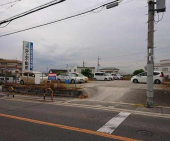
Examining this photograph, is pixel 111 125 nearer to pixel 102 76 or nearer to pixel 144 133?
pixel 144 133

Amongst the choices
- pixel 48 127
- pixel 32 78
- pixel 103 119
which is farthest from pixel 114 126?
pixel 32 78

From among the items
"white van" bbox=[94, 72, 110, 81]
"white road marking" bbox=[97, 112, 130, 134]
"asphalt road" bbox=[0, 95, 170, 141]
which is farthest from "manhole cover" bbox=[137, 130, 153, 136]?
"white van" bbox=[94, 72, 110, 81]

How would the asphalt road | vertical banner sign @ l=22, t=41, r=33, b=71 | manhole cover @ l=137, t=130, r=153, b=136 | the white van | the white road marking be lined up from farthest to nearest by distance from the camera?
the white van, vertical banner sign @ l=22, t=41, r=33, b=71, the white road marking, manhole cover @ l=137, t=130, r=153, b=136, the asphalt road

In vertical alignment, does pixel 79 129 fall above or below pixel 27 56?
below

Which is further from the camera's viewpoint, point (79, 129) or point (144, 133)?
point (79, 129)

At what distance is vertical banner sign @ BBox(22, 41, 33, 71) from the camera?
19895 mm

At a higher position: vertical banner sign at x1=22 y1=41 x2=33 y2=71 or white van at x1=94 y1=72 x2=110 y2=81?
vertical banner sign at x1=22 y1=41 x2=33 y2=71

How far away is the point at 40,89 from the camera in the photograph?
14812 mm

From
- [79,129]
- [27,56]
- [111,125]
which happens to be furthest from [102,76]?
[79,129]

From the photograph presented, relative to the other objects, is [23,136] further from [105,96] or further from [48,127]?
[105,96]

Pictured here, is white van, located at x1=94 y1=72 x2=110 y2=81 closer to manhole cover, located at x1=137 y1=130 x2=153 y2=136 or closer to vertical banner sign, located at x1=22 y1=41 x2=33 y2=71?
vertical banner sign, located at x1=22 y1=41 x2=33 y2=71

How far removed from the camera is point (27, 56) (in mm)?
20172

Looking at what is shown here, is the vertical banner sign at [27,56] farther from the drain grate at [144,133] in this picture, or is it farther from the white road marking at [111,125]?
the drain grate at [144,133]

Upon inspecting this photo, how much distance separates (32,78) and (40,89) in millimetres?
5571
